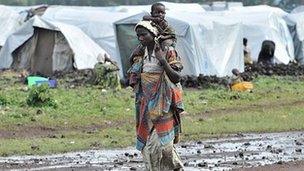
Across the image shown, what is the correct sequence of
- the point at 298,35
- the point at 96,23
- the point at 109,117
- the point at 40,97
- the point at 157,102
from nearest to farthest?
the point at 157,102 → the point at 109,117 → the point at 40,97 → the point at 96,23 → the point at 298,35

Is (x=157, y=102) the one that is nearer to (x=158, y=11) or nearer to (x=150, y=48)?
(x=150, y=48)

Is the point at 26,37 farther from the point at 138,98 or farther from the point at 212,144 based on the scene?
the point at 138,98

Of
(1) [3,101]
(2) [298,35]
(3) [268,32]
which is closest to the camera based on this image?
(1) [3,101]

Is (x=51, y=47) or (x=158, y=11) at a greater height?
(x=158, y=11)

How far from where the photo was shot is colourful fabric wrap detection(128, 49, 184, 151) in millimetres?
8750

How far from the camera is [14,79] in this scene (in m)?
27.5

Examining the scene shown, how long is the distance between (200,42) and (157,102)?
19118mm

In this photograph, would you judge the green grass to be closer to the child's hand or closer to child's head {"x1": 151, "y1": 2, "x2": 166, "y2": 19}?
child's head {"x1": 151, "y1": 2, "x2": 166, "y2": 19}

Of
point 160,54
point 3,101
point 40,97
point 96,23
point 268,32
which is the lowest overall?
point 268,32

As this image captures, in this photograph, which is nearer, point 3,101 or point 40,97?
point 40,97

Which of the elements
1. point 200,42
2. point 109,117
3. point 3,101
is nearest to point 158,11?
point 109,117

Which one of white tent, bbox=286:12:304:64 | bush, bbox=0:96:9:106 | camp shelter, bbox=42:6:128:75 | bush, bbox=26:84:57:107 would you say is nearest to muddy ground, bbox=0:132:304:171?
bush, bbox=26:84:57:107

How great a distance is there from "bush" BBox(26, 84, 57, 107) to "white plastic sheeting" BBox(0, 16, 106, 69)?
34.7 ft

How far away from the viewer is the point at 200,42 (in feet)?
91.2
